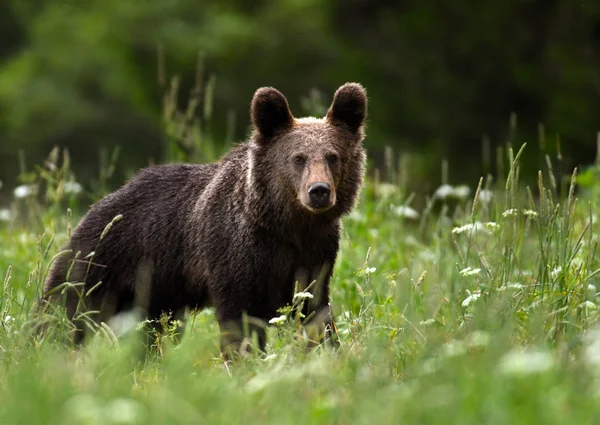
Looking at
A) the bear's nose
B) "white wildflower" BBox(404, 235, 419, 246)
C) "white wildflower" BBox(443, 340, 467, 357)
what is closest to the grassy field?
"white wildflower" BBox(443, 340, 467, 357)

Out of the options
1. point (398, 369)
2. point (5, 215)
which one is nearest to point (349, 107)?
point (398, 369)

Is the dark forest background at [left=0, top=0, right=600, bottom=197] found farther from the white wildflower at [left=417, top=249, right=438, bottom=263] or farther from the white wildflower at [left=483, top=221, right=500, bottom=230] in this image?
the white wildflower at [left=483, top=221, right=500, bottom=230]

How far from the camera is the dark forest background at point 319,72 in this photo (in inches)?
635

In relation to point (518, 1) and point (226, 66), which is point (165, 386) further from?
point (226, 66)

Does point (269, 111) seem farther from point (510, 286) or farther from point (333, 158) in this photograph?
point (510, 286)

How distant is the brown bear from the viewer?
562 centimetres

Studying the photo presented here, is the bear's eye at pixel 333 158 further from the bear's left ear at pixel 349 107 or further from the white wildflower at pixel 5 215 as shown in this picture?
the white wildflower at pixel 5 215

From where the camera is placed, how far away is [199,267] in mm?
5855

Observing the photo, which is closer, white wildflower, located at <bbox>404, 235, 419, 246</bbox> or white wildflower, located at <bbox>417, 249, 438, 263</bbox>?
white wildflower, located at <bbox>417, 249, 438, 263</bbox>

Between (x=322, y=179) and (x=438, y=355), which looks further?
(x=322, y=179)

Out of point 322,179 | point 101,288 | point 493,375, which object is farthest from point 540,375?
point 101,288

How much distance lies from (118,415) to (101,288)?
3207 mm

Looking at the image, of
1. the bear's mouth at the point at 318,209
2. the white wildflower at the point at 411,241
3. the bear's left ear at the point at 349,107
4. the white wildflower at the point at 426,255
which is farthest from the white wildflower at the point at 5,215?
the bear's mouth at the point at 318,209

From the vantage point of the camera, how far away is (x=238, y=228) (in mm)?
5730
